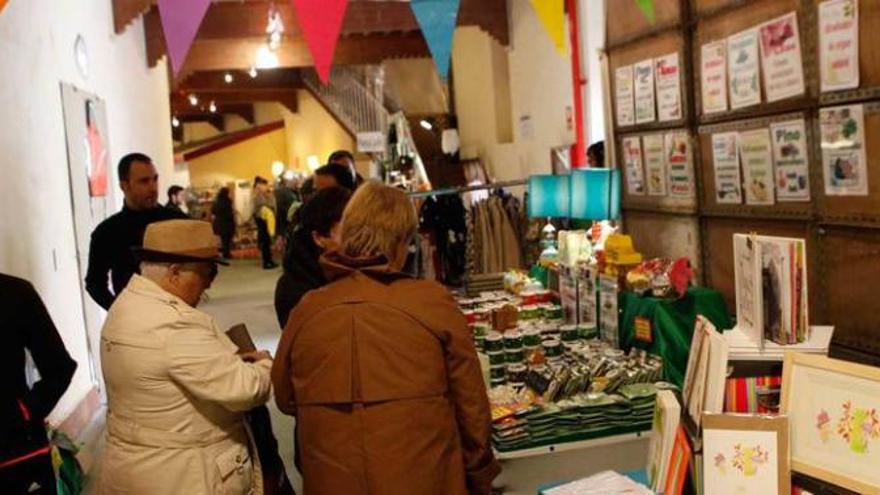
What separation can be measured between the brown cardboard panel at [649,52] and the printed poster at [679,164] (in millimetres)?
82

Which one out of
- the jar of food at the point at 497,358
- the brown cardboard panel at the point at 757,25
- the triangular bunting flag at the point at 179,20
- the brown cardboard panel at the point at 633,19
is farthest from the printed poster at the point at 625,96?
the triangular bunting flag at the point at 179,20

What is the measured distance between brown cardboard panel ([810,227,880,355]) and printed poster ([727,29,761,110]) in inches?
29.2

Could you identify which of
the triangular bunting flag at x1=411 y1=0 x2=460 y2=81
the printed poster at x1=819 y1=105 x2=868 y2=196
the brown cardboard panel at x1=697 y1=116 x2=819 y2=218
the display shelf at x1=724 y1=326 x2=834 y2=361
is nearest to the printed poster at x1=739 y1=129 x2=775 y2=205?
the brown cardboard panel at x1=697 y1=116 x2=819 y2=218

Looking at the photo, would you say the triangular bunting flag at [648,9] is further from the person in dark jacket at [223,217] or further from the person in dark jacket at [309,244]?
the person in dark jacket at [223,217]

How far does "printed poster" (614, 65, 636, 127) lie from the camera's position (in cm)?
451

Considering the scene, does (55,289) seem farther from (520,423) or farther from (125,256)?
(520,423)

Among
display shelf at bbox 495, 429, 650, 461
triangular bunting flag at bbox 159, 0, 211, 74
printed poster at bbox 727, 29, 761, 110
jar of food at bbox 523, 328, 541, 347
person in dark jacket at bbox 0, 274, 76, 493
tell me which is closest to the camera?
person in dark jacket at bbox 0, 274, 76, 493

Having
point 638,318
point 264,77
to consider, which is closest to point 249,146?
point 264,77

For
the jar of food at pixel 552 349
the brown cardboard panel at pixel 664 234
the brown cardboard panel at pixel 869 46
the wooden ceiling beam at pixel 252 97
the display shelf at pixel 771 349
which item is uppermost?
the wooden ceiling beam at pixel 252 97

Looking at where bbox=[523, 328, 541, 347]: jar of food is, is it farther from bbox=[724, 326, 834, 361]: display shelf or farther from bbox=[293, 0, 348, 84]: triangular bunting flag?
bbox=[293, 0, 348, 84]: triangular bunting flag

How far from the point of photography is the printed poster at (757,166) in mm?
3340

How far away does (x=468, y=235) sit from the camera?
25.1 ft

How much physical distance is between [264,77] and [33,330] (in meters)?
15.3

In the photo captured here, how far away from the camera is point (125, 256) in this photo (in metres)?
3.36
